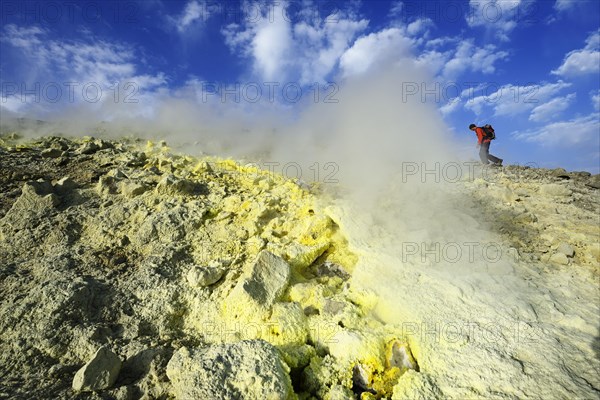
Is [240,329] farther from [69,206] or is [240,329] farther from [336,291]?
[69,206]

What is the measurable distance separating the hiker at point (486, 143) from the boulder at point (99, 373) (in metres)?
8.16

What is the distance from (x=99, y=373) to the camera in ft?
7.48

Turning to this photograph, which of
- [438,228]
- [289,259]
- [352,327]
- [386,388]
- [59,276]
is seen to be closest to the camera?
[386,388]

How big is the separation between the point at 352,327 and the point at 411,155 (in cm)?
401

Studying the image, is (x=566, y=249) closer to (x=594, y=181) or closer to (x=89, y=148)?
(x=594, y=181)

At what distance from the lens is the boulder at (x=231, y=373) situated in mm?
2057

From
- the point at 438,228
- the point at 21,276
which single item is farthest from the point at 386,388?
the point at 21,276

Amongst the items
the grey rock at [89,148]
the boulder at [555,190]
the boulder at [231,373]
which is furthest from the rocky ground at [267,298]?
the grey rock at [89,148]

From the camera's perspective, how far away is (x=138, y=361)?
2.54 m

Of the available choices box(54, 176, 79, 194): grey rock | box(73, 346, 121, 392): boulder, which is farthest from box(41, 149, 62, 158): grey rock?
box(73, 346, 121, 392): boulder

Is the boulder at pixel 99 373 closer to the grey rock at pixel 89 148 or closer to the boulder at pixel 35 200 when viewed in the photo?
the boulder at pixel 35 200

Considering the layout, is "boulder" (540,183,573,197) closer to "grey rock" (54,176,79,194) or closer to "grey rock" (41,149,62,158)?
"grey rock" (54,176,79,194)

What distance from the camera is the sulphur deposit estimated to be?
2287 mm

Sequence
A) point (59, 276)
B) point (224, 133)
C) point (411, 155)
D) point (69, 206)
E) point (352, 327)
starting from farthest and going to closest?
point (224, 133) → point (411, 155) → point (69, 206) → point (59, 276) → point (352, 327)
